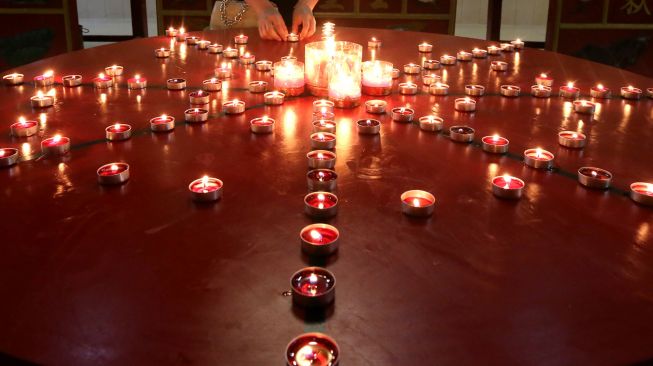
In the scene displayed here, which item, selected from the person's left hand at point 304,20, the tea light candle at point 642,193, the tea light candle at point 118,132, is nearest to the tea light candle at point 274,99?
the tea light candle at point 118,132

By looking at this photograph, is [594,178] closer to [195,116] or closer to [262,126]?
[262,126]

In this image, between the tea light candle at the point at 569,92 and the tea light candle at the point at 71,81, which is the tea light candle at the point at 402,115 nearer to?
the tea light candle at the point at 569,92

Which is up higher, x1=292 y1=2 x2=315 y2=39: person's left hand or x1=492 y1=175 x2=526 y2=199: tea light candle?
x1=292 y1=2 x2=315 y2=39: person's left hand

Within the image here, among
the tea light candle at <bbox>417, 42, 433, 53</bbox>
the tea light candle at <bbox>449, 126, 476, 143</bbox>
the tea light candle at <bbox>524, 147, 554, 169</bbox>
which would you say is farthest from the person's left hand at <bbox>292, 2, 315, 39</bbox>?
the tea light candle at <bbox>524, 147, 554, 169</bbox>

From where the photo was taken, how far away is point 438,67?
7.52ft

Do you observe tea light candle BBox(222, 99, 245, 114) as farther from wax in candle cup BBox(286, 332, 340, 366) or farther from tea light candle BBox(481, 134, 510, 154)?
wax in candle cup BBox(286, 332, 340, 366)

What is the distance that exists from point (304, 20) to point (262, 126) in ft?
4.97

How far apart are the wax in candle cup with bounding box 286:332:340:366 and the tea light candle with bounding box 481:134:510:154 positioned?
0.80 meters

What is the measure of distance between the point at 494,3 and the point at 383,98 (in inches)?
164

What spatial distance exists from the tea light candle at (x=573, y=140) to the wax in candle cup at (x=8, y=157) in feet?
4.08

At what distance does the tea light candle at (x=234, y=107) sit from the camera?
1641 millimetres

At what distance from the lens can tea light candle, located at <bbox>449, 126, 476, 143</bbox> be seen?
4.68ft

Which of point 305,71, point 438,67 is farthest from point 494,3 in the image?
point 305,71

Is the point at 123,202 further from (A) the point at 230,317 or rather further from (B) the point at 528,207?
(B) the point at 528,207
